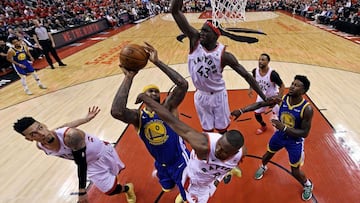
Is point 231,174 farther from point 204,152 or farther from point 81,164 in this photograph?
point 81,164

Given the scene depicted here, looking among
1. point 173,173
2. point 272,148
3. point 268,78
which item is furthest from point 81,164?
point 268,78

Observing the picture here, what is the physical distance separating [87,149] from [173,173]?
94 centimetres

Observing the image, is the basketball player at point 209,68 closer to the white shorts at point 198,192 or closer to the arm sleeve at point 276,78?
the arm sleeve at point 276,78

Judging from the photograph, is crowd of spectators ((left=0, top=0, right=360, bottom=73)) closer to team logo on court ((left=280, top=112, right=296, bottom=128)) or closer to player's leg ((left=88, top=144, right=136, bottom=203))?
player's leg ((left=88, top=144, right=136, bottom=203))

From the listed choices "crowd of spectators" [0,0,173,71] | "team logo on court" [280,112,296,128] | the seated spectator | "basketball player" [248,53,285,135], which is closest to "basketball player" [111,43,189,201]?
"team logo on court" [280,112,296,128]

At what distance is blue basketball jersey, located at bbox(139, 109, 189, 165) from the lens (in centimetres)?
258

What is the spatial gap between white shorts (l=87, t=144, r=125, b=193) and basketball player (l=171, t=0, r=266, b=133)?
1.37 meters

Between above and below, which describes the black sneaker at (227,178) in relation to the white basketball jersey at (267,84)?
below

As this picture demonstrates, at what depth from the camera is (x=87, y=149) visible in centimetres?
270

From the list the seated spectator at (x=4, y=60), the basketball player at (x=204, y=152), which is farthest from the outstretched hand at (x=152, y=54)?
the seated spectator at (x=4, y=60)

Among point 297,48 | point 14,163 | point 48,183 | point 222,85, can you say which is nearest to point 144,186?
point 48,183

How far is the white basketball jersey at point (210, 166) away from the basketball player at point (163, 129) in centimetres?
34

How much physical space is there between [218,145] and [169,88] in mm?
5043

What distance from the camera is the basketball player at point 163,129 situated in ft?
7.93
